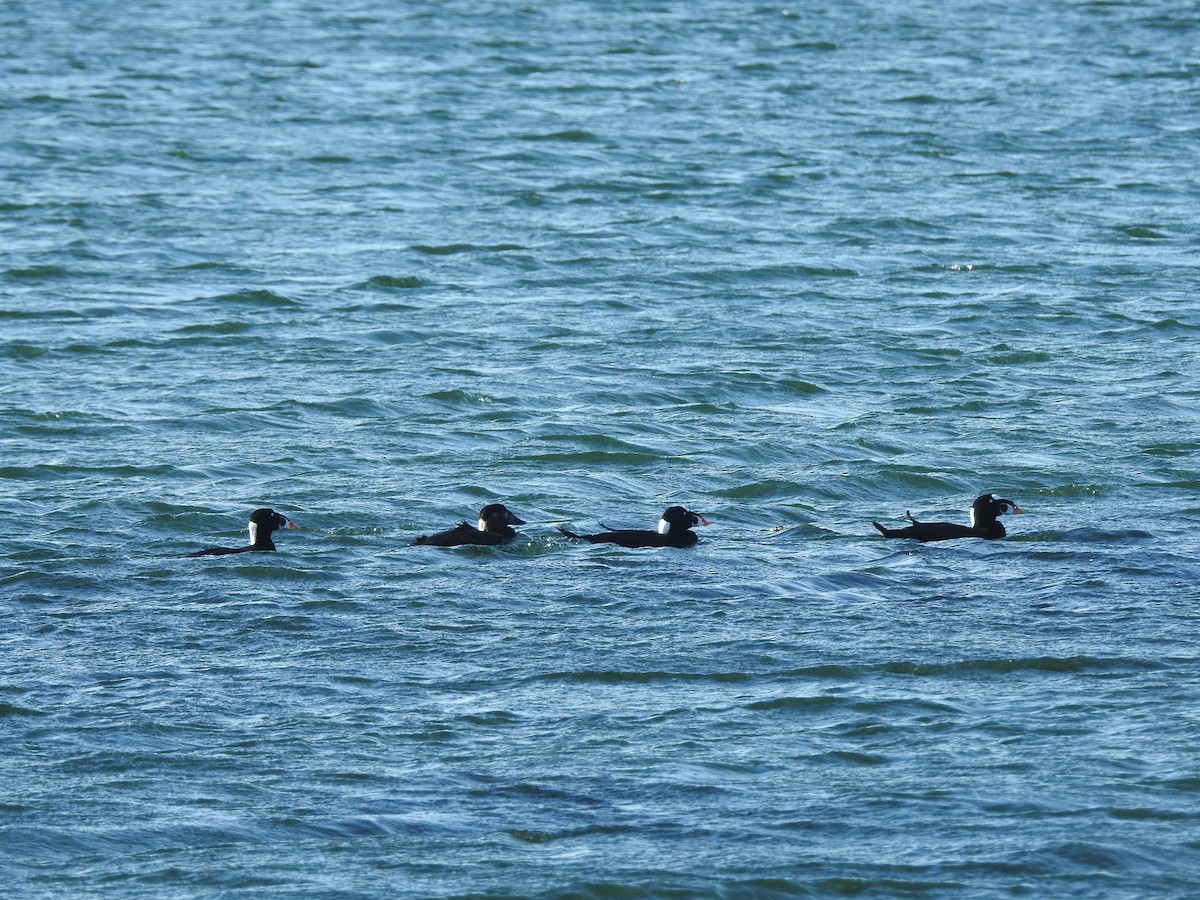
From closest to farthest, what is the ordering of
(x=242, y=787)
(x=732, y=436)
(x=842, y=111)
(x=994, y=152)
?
(x=242, y=787)
(x=732, y=436)
(x=994, y=152)
(x=842, y=111)

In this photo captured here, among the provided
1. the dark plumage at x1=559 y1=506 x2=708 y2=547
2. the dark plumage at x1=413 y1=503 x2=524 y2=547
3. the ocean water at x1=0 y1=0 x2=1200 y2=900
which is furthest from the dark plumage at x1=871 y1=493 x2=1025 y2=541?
the dark plumage at x1=413 y1=503 x2=524 y2=547

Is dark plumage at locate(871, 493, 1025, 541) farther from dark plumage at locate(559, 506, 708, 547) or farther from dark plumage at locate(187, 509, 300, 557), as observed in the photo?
dark plumage at locate(187, 509, 300, 557)

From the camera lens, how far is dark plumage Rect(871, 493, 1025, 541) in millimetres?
14562

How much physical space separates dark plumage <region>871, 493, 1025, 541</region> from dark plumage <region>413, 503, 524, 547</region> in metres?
2.62

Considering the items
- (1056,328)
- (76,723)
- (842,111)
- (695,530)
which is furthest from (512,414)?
(842,111)


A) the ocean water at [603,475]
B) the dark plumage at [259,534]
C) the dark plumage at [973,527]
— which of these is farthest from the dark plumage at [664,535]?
the dark plumage at [259,534]

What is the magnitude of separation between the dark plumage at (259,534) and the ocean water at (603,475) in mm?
159

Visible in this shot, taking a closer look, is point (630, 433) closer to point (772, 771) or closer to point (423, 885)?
point (772, 771)

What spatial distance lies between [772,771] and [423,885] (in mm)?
2006

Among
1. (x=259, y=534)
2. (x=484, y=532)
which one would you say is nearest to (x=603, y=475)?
(x=484, y=532)

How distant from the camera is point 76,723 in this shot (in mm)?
10922

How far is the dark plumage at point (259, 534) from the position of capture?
47.1ft

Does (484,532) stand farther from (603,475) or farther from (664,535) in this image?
(603,475)

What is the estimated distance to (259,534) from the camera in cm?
1462
